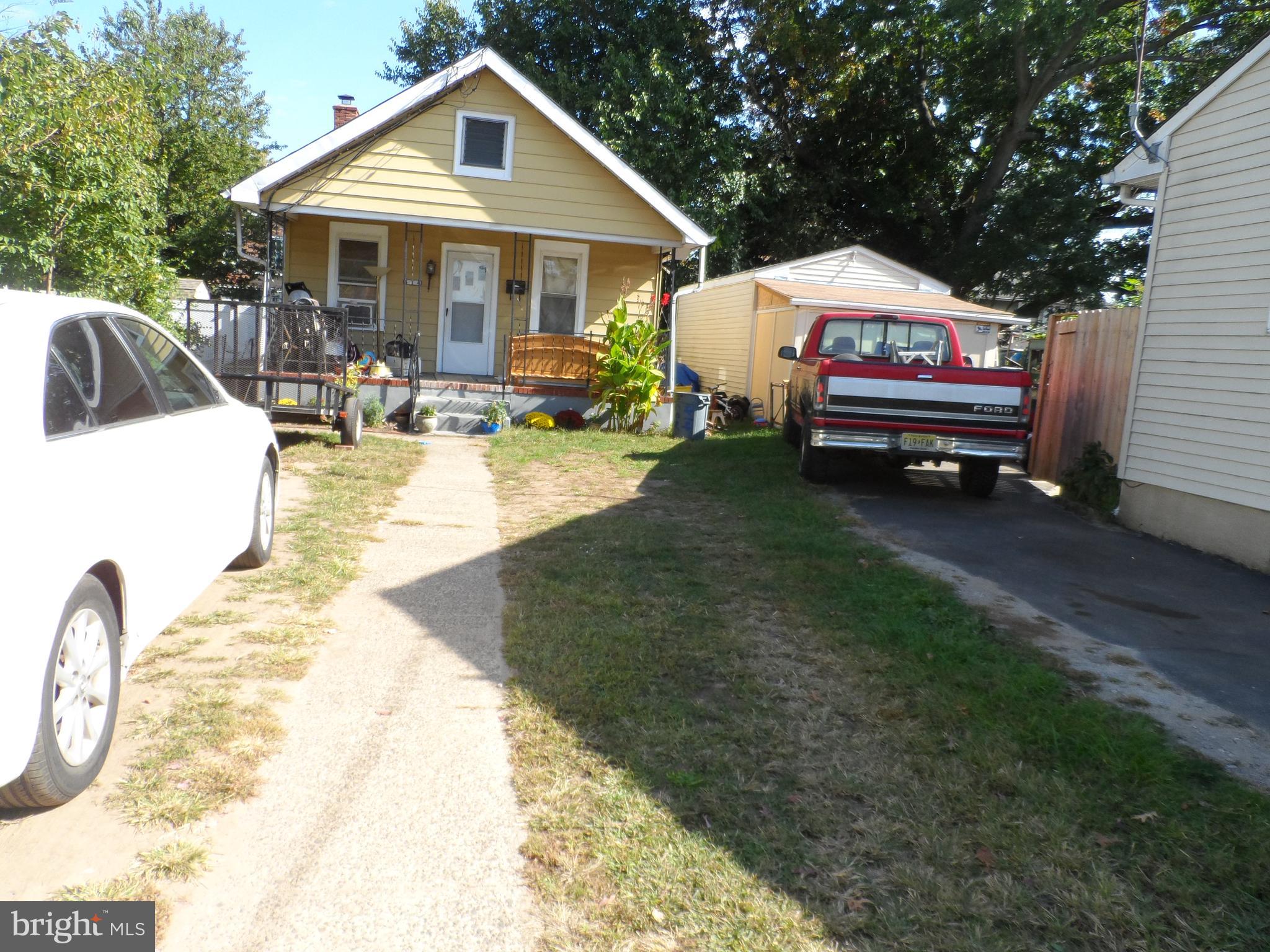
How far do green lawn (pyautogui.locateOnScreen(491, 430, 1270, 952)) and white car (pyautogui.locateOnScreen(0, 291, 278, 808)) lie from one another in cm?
154

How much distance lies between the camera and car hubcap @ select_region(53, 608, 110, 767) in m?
3.14

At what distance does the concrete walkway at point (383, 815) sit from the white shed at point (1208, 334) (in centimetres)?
602

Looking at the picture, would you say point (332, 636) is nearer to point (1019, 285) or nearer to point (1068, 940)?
point (1068, 940)

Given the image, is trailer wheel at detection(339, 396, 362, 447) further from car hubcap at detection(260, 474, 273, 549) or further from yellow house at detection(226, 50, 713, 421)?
car hubcap at detection(260, 474, 273, 549)

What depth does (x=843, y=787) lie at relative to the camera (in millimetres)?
3730

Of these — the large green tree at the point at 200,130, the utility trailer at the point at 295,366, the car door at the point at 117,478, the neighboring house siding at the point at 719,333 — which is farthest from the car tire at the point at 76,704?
the large green tree at the point at 200,130

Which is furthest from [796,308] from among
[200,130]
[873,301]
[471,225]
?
[200,130]

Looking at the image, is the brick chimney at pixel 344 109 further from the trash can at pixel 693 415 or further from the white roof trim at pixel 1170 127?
the white roof trim at pixel 1170 127

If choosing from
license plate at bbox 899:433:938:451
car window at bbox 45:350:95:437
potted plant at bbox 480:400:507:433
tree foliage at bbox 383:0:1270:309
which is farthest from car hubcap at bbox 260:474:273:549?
tree foliage at bbox 383:0:1270:309

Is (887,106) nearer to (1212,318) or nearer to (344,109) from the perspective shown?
(344,109)

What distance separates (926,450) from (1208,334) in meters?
2.57

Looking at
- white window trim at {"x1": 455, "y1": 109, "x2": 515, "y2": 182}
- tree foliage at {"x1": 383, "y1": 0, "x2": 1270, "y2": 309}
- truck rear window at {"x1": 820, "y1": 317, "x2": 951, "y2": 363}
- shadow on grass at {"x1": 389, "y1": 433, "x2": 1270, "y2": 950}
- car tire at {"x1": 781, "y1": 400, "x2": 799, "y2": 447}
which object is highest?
tree foliage at {"x1": 383, "y1": 0, "x2": 1270, "y2": 309}

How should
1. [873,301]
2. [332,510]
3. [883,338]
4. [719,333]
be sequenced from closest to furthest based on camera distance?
1. [332,510]
2. [883,338]
3. [873,301]
4. [719,333]

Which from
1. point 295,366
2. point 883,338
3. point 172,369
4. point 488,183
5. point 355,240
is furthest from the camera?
point 355,240
